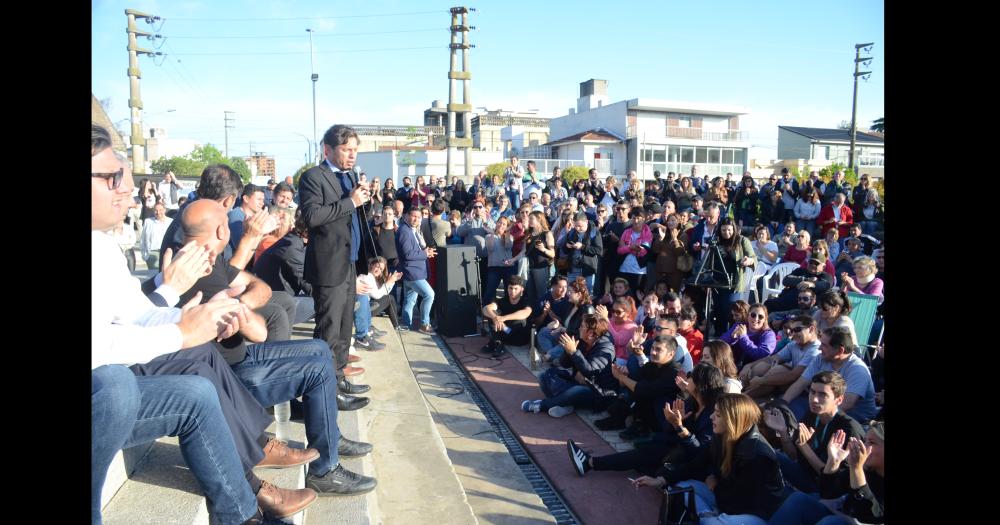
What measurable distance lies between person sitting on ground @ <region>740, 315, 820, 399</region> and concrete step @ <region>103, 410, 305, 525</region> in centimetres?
379

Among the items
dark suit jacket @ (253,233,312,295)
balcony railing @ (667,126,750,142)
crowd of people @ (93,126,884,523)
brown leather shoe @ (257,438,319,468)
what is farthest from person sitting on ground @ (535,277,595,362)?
balcony railing @ (667,126,750,142)

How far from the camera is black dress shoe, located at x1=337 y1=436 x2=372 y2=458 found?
145 inches

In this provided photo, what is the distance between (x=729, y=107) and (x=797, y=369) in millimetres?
42529

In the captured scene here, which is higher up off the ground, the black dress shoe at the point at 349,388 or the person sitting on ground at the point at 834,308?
the person sitting on ground at the point at 834,308

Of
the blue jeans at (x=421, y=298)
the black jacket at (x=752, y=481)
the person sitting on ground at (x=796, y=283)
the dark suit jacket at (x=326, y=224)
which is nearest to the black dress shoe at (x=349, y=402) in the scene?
the dark suit jacket at (x=326, y=224)

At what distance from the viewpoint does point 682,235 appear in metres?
8.38

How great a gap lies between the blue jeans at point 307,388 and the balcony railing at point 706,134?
139ft

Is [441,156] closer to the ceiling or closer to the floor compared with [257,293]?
closer to the ceiling

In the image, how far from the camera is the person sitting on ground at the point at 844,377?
14.3ft

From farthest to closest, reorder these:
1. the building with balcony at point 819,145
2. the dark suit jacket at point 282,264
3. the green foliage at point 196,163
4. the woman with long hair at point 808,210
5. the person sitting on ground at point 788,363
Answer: the building with balcony at point 819,145
the green foliage at point 196,163
the woman with long hair at point 808,210
the dark suit jacket at point 282,264
the person sitting on ground at point 788,363

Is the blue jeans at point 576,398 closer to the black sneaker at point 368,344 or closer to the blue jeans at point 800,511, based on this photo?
the black sneaker at point 368,344

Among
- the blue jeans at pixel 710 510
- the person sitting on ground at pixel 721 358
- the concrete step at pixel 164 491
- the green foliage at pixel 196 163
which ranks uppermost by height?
the green foliage at pixel 196 163
